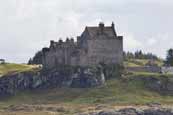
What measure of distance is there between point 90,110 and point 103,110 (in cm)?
284

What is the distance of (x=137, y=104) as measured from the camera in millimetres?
199750

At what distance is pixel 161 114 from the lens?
193 metres

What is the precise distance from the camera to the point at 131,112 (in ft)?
629

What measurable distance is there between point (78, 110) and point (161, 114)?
15.9 meters

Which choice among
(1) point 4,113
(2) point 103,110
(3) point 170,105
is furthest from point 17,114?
(3) point 170,105

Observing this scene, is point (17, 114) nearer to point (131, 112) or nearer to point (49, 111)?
point (49, 111)

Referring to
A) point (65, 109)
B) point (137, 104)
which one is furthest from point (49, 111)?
point (137, 104)

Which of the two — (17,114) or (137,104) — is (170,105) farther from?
(17,114)

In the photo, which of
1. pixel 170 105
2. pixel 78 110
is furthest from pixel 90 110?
pixel 170 105

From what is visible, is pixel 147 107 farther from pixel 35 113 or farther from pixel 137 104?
pixel 35 113

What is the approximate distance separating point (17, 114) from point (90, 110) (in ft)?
45.8

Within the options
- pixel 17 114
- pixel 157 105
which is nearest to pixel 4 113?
pixel 17 114

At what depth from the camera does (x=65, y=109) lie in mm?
199750

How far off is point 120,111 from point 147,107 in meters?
6.13
